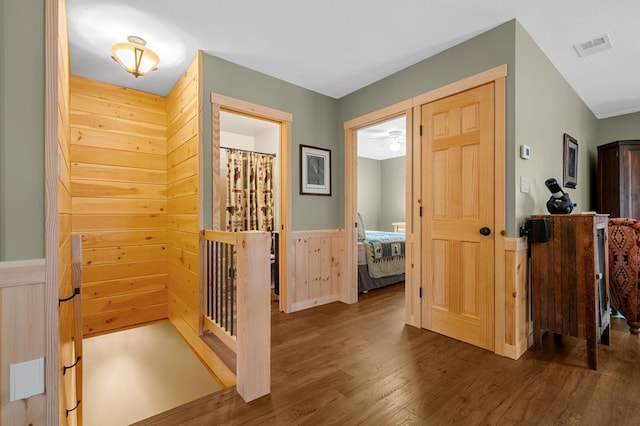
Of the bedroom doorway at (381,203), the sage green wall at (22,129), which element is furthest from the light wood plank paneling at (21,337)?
the bedroom doorway at (381,203)

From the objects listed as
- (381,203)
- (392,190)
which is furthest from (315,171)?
(381,203)

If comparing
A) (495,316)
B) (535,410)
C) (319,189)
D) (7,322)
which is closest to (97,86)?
(319,189)

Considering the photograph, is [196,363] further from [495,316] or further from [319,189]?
[495,316]

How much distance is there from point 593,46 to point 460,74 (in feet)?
3.95

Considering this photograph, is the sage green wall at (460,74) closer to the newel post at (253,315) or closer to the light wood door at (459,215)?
the light wood door at (459,215)

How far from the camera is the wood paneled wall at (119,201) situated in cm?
297

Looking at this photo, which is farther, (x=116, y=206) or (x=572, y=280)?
(x=116, y=206)

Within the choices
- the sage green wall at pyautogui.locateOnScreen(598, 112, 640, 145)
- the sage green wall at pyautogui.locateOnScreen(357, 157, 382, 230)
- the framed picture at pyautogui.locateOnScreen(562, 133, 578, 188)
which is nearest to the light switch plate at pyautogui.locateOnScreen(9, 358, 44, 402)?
the framed picture at pyautogui.locateOnScreen(562, 133, 578, 188)

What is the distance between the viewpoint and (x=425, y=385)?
5.98 ft

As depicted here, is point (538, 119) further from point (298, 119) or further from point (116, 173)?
point (116, 173)

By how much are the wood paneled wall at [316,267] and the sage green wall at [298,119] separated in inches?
5.6

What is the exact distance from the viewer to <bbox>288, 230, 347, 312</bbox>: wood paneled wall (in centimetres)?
324

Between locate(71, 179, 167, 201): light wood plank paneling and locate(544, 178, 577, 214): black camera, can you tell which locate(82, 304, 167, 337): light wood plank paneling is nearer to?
locate(71, 179, 167, 201): light wood plank paneling

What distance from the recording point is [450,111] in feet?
8.21
